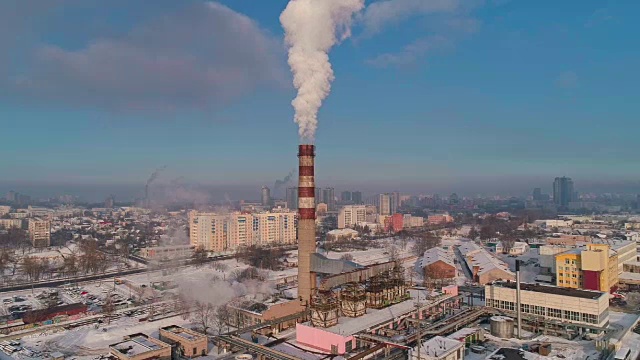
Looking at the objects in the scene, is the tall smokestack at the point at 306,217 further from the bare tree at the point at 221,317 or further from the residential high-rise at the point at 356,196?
the residential high-rise at the point at 356,196

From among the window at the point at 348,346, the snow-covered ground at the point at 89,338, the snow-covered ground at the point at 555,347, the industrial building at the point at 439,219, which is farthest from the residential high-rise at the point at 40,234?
the industrial building at the point at 439,219

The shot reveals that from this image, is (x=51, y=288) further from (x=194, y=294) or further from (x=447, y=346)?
(x=447, y=346)

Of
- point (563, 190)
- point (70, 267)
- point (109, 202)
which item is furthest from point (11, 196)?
point (563, 190)

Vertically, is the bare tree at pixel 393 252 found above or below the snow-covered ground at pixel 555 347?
below

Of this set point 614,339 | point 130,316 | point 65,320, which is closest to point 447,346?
point 614,339

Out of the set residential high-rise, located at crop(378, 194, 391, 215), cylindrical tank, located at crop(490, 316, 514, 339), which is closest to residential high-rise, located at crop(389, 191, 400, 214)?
residential high-rise, located at crop(378, 194, 391, 215)

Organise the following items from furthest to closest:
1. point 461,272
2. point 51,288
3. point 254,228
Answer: point 254,228 → point 461,272 → point 51,288

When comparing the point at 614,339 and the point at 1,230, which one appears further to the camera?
the point at 1,230
